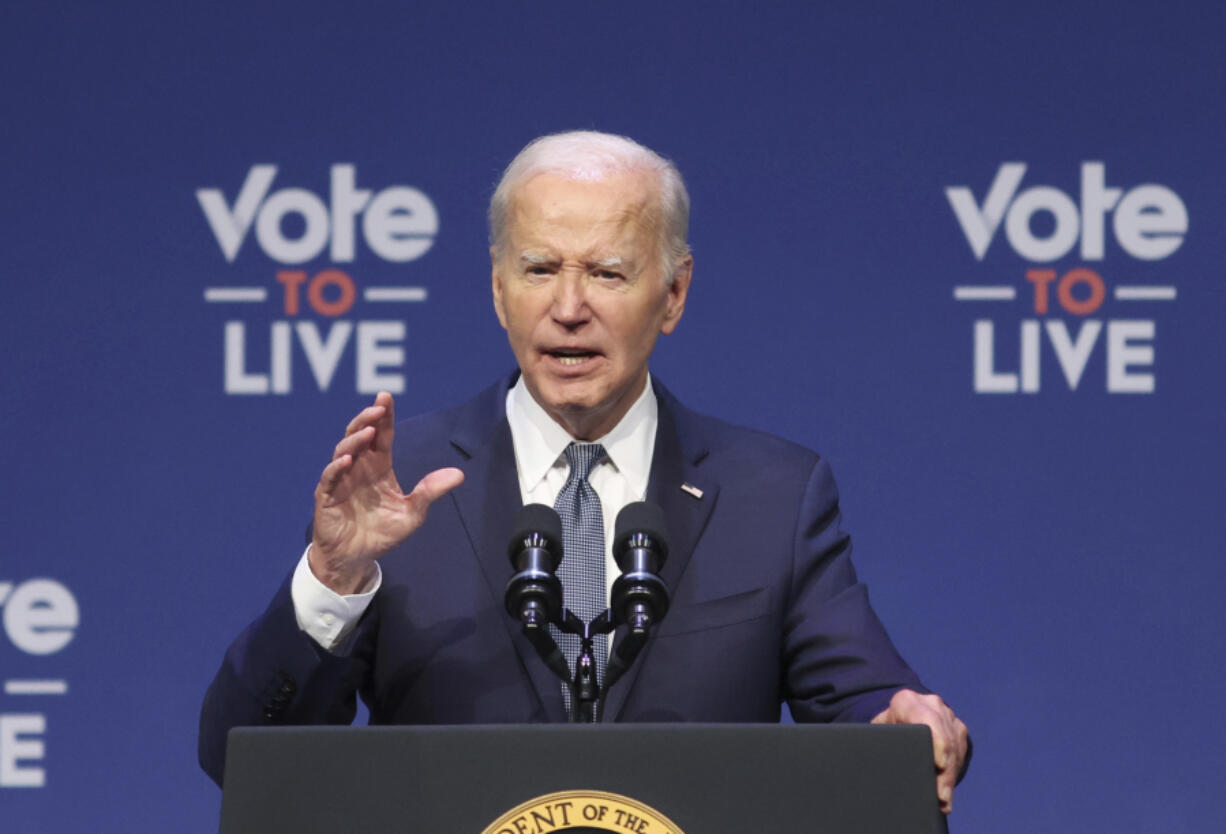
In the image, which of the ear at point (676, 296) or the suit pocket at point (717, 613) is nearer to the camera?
the suit pocket at point (717, 613)

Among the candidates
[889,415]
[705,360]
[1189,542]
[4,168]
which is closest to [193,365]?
[4,168]

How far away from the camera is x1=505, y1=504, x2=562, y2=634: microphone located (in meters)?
Answer: 1.54

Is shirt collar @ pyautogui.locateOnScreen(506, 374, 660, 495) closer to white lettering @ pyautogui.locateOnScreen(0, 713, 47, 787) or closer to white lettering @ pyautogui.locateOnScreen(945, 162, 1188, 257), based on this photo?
white lettering @ pyautogui.locateOnScreen(945, 162, 1188, 257)

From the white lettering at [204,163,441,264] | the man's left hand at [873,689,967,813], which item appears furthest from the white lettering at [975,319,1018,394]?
the man's left hand at [873,689,967,813]

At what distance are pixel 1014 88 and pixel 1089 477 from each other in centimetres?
75

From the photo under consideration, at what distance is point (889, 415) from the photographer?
3.24m

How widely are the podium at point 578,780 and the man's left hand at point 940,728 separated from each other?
9 centimetres

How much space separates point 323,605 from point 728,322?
5.39ft

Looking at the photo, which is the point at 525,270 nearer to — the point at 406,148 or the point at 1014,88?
the point at 406,148

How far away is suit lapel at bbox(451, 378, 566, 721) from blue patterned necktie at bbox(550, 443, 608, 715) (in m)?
0.04

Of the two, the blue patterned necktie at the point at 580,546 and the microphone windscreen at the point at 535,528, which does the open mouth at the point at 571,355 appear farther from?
the microphone windscreen at the point at 535,528

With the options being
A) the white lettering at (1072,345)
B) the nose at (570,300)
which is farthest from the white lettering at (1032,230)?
the nose at (570,300)

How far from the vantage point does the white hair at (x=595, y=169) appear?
203cm

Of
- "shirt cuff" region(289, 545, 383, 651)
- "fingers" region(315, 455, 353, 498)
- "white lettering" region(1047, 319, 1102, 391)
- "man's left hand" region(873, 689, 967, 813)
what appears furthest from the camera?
"white lettering" region(1047, 319, 1102, 391)
